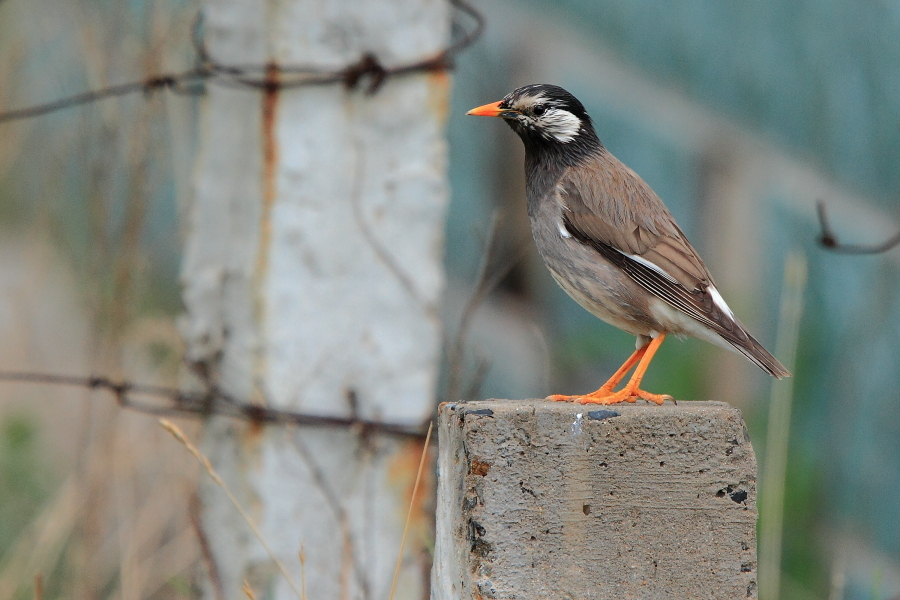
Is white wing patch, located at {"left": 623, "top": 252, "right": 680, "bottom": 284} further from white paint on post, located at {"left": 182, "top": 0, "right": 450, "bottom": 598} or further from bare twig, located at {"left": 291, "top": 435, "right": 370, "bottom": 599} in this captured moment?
bare twig, located at {"left": 291, "top": 435, "right": 370, "bottom": 599}

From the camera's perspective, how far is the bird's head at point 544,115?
348 centimetres

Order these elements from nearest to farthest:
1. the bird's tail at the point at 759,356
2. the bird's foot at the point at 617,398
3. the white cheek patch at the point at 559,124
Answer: the bird's foot at the point at 617,398
the bird's tail at the point at 759,356
the white cheek patch at the point at 559,124

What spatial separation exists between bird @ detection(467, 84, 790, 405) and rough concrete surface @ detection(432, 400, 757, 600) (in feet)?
2.80

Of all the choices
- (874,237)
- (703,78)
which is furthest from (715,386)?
(703,78)

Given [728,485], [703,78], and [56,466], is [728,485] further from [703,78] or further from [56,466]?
[56,466]

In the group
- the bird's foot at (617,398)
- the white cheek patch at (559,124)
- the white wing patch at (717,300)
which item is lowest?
the bird's foot at (617,398)

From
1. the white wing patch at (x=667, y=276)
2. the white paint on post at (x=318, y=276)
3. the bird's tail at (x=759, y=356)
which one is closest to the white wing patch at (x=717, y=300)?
the white wing patch at (x=667, y=276)

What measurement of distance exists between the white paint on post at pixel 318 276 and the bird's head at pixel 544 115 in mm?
368

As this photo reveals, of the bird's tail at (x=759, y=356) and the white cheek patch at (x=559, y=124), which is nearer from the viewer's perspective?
the bird's tail at (x=759, y=356)

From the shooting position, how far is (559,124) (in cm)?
354

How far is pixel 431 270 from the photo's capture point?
381 cm

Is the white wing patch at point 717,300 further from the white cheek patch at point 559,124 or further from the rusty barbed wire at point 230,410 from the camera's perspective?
the rusty barbed wire at point 230,410

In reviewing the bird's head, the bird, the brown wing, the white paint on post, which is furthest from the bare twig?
the bird's head

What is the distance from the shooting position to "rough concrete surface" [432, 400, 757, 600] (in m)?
2.12
